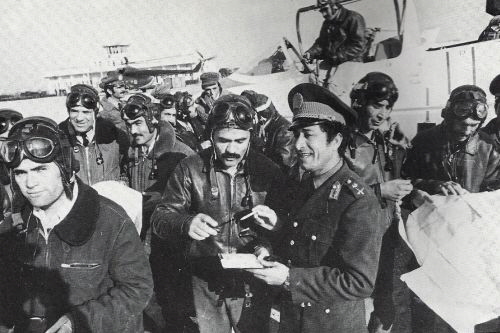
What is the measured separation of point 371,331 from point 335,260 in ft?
3.72

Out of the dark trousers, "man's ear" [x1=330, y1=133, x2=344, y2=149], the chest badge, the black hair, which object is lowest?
the dark trousers

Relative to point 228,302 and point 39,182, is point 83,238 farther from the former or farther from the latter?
point 228,302

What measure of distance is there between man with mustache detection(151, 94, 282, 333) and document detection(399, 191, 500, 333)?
96 centimetres

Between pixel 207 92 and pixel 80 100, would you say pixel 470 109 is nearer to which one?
pixel 207 92

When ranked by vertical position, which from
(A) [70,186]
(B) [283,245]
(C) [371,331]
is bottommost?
(C) [371,331]

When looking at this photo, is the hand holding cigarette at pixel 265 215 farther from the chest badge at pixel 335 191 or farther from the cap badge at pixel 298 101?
the cap badge at pixel 298 101

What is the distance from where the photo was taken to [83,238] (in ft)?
4.96

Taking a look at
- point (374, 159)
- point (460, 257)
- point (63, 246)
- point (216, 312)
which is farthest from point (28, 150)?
point (460, 257)

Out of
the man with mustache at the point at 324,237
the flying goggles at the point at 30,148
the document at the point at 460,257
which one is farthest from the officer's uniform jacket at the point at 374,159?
the flying goggles at the point at 30,148

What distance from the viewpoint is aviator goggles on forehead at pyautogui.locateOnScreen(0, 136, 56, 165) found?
1.49 metres

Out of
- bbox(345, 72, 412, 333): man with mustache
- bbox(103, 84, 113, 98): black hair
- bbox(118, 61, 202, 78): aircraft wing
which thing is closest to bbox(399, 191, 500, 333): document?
bbox(345, 72, 412, 333): man with mustache

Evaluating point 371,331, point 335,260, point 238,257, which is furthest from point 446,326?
point 238,257

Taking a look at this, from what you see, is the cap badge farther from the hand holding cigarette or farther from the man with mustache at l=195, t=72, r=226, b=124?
the man with mustache at l=195, t=72, r=226, b=124

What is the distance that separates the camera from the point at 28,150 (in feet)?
4.87
